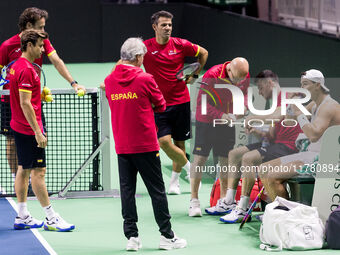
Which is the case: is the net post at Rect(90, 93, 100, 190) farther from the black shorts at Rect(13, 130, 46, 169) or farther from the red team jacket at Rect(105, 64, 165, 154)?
the red team jacket at Rect(105, 64, 165, 154)

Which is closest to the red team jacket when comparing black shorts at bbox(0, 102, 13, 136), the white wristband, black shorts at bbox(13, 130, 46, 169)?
black shorts at bbox(13, 130, 46, 169)

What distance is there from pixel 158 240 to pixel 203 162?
131cm

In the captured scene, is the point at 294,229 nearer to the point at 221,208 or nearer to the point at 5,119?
the point at 221,208

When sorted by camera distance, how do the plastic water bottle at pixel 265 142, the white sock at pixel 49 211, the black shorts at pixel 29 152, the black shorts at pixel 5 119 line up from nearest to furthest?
the black shorts at pixel 29 152 < the white sock at pixel 49 211 < the plastic water bottle at pixel 265 142 < the black shorts at pixel 5 119

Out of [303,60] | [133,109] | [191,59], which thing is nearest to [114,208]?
[133,109]

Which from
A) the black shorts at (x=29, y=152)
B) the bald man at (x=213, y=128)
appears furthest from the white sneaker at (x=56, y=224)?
the bald man at (x=213, y=128)

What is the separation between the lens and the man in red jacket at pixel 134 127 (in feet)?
21.7

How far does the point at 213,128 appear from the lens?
8.31 m

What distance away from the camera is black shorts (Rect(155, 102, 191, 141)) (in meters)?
8.93

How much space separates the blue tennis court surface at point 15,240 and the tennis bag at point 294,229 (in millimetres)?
2037

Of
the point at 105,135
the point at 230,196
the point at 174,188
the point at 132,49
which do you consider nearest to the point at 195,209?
the point at 230,196

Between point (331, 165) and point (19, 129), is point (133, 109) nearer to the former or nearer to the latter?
point (19, 129)

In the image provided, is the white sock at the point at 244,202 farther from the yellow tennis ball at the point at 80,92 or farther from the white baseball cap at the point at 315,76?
the yellow tennis ball at the point at 80,92

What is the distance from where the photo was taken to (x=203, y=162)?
830cm
